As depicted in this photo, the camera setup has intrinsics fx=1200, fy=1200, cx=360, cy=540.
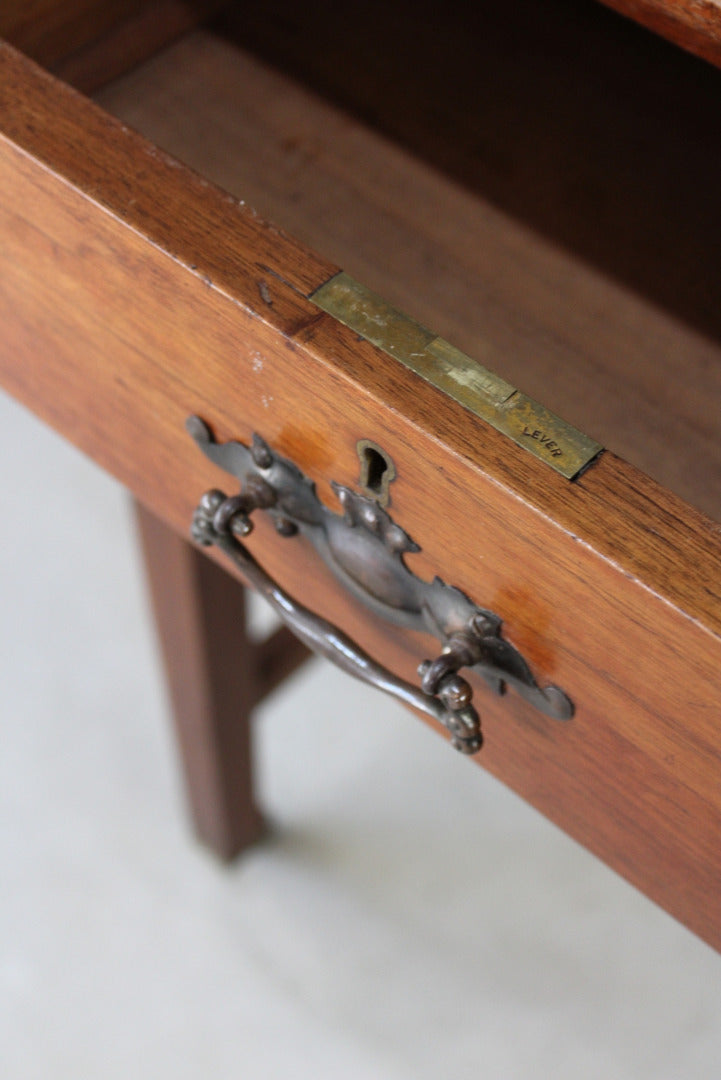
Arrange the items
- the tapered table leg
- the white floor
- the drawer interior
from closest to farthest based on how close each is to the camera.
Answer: the drawer interior < the tapered table leg < the white floor

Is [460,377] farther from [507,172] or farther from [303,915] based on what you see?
[303,915]

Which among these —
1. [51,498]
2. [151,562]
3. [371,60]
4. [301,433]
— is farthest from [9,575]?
[301,433]

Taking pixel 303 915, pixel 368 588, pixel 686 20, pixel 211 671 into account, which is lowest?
pixel 303 915

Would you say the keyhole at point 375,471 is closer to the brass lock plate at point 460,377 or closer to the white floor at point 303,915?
the brass lock plate at point 460,377

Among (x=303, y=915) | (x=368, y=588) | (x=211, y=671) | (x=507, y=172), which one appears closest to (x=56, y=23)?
(x=507, y=172)

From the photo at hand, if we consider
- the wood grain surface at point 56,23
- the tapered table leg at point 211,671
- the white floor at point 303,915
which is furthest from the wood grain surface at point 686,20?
the white floor at point 303,915

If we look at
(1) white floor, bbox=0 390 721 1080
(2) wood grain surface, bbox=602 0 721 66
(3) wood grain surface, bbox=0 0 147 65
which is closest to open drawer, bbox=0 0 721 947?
(3) wood grain surface, bbox=0 0 147 65

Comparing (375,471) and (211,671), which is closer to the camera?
(375,471)

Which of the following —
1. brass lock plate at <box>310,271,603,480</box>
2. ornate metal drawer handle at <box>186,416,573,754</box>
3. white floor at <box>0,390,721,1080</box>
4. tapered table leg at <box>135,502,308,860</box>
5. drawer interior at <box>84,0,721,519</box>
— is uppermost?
brass lock plate at <box>310,271,603,480</box>

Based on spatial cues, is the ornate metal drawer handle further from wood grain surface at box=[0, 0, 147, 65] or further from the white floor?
the white floor
